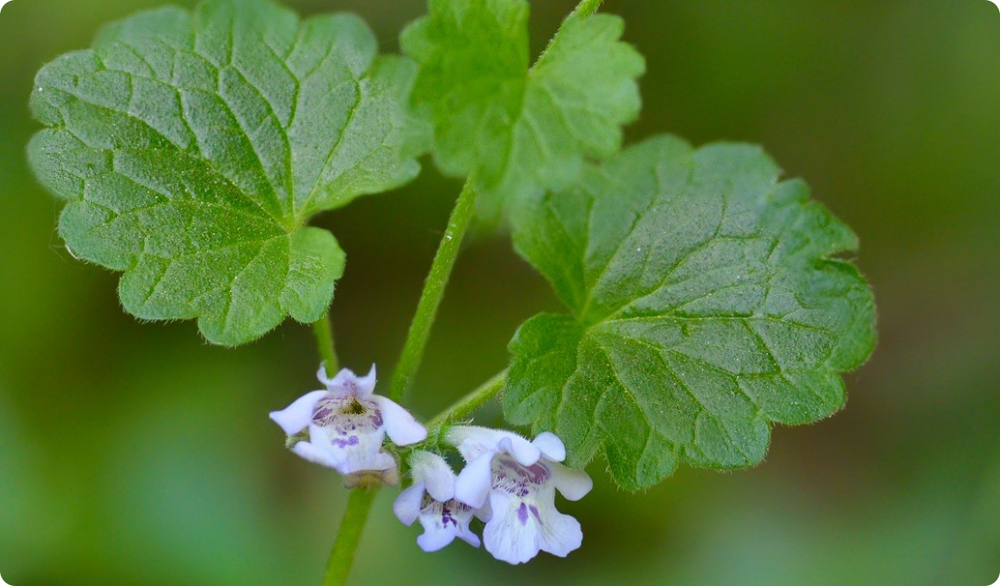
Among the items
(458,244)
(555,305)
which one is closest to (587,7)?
(458,244)

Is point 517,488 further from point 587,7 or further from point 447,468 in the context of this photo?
point 587,7

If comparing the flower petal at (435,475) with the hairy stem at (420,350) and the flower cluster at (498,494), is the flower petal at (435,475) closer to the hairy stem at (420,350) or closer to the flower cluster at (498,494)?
the flower cluster at (498,494)

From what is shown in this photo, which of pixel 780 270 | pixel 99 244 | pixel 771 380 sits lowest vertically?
pixel 99 244

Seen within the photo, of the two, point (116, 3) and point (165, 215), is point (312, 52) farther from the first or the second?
point (116, 3)

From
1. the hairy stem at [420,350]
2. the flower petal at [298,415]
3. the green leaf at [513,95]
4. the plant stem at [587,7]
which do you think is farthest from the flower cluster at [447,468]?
the plant stem at [587,7]

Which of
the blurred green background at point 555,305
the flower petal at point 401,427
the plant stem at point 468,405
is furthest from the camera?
the blurred green background at point 555,305

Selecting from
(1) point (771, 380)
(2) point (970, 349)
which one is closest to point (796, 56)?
(2) point (970, 349)
